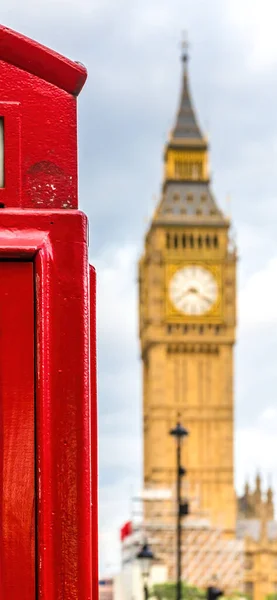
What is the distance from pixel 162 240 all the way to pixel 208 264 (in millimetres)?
2510

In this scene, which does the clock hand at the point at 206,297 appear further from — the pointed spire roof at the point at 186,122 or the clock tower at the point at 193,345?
the pointed spire roof at the point at 186,122

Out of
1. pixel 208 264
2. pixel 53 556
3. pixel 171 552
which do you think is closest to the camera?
pixel 53 556

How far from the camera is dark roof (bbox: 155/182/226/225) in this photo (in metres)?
73.8

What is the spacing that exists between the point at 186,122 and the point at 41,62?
76.1 m

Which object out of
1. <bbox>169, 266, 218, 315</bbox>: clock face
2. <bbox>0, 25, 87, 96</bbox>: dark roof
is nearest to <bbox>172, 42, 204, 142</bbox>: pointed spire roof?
<bbox>169, 266, 218, 315</bbox>: clock face

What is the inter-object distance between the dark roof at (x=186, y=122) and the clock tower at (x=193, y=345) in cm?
437

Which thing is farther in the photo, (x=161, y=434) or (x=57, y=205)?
(x=161, y=434)

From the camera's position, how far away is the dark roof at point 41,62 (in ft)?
8.15

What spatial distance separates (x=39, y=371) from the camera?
2391mm

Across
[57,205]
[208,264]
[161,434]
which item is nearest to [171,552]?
[161,434]

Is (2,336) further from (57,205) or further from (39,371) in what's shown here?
(57,205)

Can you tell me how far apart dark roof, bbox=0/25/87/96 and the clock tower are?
70.4 meters

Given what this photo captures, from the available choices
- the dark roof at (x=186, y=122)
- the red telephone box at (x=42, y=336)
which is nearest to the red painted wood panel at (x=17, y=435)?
the red telephone box at (x=42, y=336)

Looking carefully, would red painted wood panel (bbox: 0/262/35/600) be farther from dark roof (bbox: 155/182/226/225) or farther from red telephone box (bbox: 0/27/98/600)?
dark roof (bbox: 155/182/226/225)
